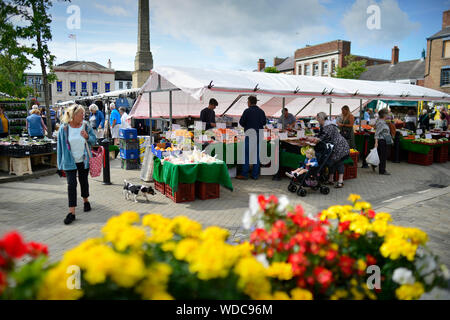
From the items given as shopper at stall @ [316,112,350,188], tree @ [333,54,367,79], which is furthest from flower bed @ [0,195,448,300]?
tree @ [333,54,367,79]

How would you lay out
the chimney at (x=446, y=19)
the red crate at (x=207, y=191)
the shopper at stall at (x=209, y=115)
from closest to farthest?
the red crate at (x=207, y=191), the shopper at stall at (x=209, y=115), the chimney at (x=446, y=19)

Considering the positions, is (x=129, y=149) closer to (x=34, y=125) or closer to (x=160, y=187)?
(x=160, y=187)

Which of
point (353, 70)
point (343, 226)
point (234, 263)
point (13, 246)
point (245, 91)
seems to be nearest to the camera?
point (13, 246)

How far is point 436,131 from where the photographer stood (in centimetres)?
1377

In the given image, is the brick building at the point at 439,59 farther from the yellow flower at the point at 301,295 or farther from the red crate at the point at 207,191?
the yellow flower at the point at 301,295

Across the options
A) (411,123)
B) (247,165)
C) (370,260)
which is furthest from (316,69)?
(370,260)

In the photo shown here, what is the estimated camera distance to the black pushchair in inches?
287

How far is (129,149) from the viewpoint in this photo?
10102mm

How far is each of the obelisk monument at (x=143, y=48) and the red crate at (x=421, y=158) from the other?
16.2 m

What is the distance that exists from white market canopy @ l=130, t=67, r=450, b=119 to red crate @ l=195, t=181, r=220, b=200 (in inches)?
72.8

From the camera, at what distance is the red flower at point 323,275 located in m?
1.82

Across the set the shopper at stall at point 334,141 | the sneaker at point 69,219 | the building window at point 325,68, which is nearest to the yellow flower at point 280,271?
the sneaker at point 69,219

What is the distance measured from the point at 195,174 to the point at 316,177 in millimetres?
2778

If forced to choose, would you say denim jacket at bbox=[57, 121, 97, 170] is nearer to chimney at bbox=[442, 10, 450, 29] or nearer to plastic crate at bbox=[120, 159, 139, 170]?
plastic crate at bbox=[120, 159, 139, 170]
